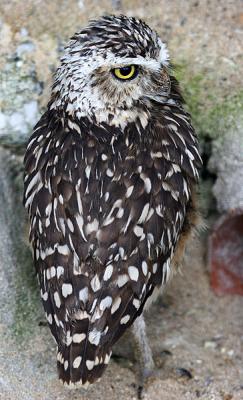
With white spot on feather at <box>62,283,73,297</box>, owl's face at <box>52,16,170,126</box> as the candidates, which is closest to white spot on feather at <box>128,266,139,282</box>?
white spot on feather at <box>62,283,73,297</box>

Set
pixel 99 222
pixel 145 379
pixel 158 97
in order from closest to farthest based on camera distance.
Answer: pixel 99 222 < pixel 158 97 < pixel 145 379

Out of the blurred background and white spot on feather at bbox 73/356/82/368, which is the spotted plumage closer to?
white spot on feather at bbox 73/356/82/368

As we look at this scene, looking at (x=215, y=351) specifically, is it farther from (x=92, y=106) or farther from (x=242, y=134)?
(x=92, y=106)

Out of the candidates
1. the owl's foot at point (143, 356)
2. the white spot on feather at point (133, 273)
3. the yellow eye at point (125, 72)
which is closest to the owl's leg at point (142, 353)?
the owl's foot at point (143, 356)

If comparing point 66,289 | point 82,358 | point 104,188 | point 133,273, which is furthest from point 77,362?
point 104,188

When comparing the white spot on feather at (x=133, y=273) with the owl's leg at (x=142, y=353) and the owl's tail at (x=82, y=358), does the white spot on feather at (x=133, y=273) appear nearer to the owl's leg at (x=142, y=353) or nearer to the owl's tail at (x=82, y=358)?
the owl's tail at (x=82, y=358)

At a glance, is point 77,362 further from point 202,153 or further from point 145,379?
point 202,153
